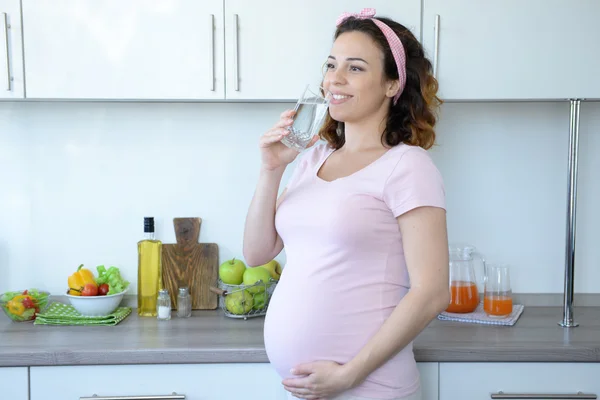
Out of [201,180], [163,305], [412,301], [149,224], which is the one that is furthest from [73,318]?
[412,301]

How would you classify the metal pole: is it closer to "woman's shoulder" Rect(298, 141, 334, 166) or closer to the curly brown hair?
the curly brown hair

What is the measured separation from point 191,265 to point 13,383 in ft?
2.25

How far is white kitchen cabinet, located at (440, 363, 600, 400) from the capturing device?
174cm

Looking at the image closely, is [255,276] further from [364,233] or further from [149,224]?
[364,233]

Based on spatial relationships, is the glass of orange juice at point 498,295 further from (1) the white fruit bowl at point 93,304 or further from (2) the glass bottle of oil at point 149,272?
(1) the white fruit bowl at point 93,304

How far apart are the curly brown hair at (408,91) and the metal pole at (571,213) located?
2.23 ft

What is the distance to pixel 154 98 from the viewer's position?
6.16 feet

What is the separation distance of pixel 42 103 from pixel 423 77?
1.35 meters

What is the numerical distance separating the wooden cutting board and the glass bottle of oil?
0.04m

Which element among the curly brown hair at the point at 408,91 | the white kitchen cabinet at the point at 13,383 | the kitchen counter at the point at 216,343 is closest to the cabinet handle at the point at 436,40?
the curly brown hair at the point at 408,91

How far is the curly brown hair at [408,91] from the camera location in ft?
4.86

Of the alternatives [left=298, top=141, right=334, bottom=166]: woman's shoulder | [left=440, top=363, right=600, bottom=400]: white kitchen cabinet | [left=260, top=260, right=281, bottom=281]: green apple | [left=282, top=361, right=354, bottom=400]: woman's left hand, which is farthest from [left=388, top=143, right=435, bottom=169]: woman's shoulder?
[left=260, top=260, right=281, bottom=281]: green apple

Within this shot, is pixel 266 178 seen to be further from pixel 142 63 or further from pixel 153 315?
pixel 153 315

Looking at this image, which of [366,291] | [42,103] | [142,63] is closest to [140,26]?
[142,63]
